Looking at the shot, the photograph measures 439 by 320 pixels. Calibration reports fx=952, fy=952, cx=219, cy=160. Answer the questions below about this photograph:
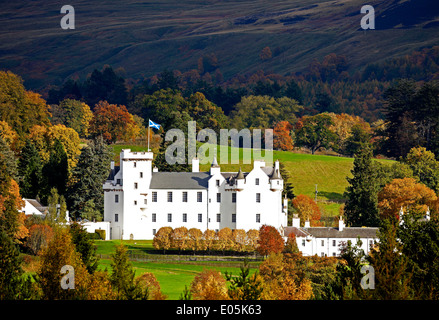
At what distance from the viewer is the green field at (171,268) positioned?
2746 inches

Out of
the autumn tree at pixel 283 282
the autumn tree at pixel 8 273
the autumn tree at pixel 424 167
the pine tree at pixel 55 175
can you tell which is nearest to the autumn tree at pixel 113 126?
the pine tree at pixel 55 175

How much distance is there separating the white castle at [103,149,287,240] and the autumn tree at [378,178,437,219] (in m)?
11.2

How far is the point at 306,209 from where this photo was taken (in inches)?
4210

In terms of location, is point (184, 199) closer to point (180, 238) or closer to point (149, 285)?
point (180, 238)

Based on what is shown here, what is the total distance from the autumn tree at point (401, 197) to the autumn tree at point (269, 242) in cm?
1660

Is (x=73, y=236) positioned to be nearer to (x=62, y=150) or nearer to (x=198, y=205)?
(x=198, y=205)

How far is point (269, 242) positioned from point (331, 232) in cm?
921

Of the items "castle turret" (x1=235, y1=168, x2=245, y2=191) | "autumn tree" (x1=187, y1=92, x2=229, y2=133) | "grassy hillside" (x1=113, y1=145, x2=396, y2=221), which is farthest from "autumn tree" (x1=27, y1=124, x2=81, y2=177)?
"castle turret" (x1=235, y1=168, x2=245, y2=191)

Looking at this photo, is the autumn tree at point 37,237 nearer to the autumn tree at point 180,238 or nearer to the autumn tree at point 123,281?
the autumn tree at point 180,238

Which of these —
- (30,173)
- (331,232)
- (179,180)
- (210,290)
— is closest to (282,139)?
(30,173)

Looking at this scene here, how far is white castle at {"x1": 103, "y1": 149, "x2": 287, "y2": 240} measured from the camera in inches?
3868

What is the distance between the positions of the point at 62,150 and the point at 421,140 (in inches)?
2494

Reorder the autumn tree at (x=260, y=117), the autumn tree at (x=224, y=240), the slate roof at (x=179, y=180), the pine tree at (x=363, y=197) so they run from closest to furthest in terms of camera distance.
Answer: the autumn tree at (x=224, y=240) < the slate roof at (x=179, y=180) < the pine tree at (x=363, y=197) < the autumn tree at (x=260, y=117)
